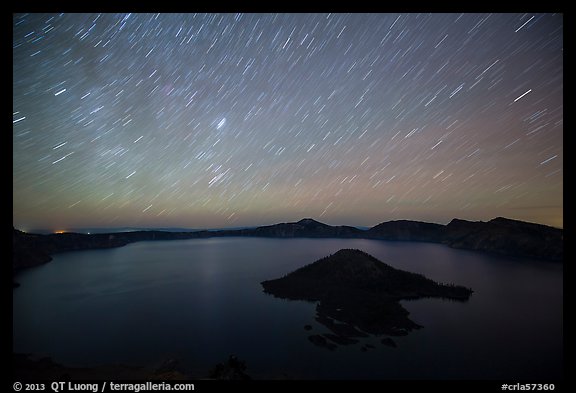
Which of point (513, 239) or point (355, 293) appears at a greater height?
point (513, 239)

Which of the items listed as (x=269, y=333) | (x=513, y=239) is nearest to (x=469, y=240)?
(x=513, y=239)

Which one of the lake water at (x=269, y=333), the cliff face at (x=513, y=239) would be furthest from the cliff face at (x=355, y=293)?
the cliff face at (x=513, y=239)

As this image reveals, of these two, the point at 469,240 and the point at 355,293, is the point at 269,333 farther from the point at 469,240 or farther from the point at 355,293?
the point at 469,240

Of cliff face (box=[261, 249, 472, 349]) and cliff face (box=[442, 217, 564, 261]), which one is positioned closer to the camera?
cliff face (box=[261, 249, 472, 349])

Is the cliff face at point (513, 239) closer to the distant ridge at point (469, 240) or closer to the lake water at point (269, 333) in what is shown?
the distant ridge at point (469, 240)

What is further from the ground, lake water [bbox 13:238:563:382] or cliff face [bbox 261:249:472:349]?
cliff face [bbox 261:249:472:349]

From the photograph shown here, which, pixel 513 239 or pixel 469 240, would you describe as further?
pixel 469 240

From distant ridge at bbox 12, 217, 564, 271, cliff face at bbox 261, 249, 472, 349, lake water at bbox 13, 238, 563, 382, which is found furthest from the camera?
distant ridge at bbox 12, 217, 564, 271

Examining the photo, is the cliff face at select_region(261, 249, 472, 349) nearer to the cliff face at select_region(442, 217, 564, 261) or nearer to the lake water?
the lake water

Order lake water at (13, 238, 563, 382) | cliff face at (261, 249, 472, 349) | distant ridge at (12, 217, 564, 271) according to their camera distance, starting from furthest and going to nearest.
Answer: distant ridge at (12, 217, 564, 271) < cliff face at (261, 249, 472, 349) < lake water at (13, 238, 563, 382)

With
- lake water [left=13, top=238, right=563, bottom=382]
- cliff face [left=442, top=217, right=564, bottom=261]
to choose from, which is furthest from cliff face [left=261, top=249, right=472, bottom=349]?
cliff face [left=442, top=217, right=564, bottom=261]

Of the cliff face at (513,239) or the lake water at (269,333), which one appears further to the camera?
the cliff face at (513,239)
